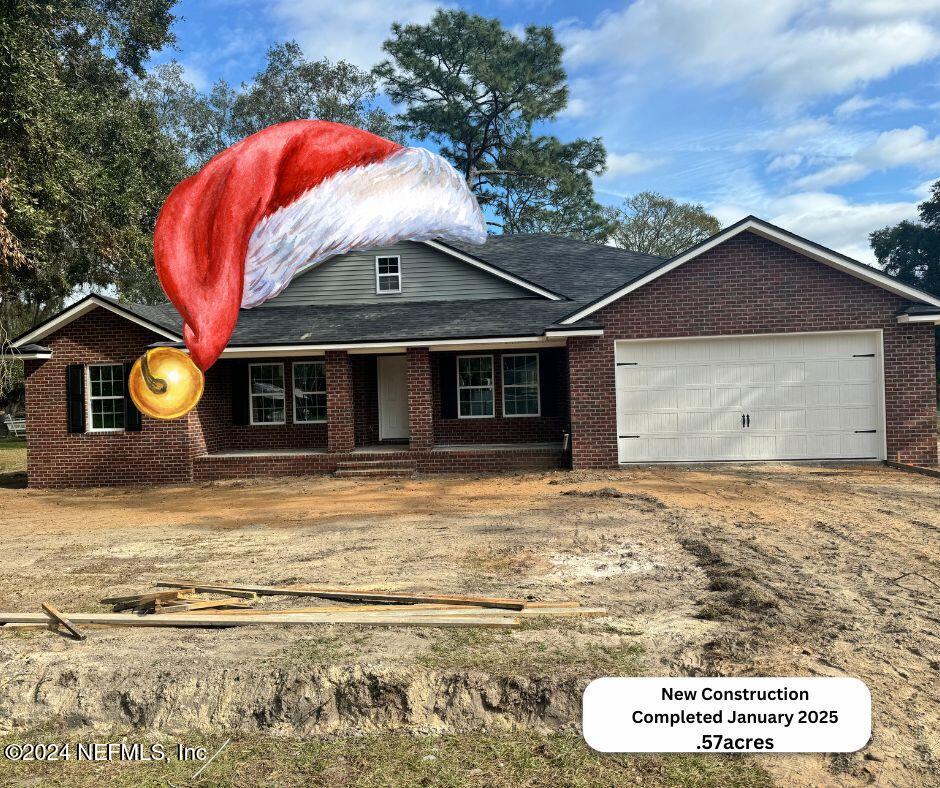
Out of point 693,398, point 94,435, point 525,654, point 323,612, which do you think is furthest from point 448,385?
point 525,654

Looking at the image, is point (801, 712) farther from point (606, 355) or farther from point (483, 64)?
point (483, 64)

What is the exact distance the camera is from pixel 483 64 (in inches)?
1485

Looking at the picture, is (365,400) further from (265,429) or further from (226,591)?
(226,591)

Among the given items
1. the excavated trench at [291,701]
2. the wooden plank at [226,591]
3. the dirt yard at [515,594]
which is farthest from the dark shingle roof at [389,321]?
the excavated trench at [291,701]

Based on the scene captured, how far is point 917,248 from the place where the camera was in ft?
148

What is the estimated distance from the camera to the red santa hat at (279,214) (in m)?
4.39

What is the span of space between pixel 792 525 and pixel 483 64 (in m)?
34.0

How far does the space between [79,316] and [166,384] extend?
12709mm

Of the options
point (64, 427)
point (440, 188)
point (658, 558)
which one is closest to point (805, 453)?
point (658, 558)

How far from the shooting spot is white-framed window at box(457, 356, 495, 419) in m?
18.2

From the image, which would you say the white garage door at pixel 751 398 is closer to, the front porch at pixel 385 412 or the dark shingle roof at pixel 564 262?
the front porch at pixel 385 412

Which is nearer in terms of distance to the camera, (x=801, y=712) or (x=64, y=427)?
(x=801, y=712)

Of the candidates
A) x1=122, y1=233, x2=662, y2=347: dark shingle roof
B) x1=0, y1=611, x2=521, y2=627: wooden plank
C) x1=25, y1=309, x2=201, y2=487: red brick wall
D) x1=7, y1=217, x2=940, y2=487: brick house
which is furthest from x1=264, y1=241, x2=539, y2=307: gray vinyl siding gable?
x1=0, y1=611, x2=521, y2=627: wooden plank

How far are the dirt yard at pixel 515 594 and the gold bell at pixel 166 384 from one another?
174cm
